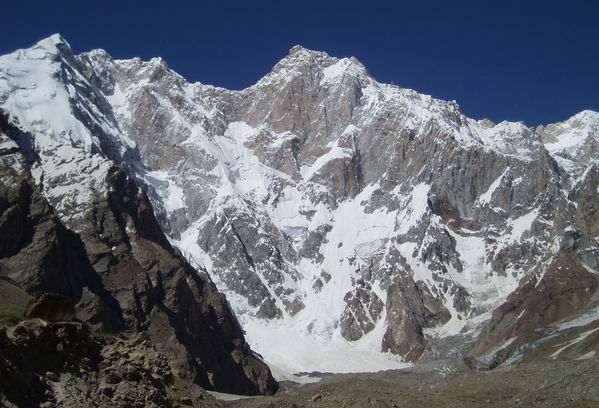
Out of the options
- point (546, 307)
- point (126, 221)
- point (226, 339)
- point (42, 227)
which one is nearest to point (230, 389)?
point (226, 339)

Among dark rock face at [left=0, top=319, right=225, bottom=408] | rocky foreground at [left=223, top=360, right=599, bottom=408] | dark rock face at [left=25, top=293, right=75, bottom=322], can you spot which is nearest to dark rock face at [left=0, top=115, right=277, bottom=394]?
rocky foreground at [left=223, top=360, right=599, bottom=408]

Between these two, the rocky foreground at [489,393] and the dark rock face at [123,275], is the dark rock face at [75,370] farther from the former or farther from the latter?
the dark rock face at [123,275]

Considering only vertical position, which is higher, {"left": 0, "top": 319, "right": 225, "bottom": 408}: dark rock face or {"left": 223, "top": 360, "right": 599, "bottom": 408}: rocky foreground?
{"left": 0, "top": 319, "right": 225, "bottom": 408}: dark rock face

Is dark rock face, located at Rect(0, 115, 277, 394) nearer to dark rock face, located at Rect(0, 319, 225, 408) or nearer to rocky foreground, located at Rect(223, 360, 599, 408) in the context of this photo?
rocky foreground, located at Rect(223, 360, 599, 408)

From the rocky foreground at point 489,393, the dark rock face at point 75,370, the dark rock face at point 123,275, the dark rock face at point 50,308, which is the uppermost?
the dark rock face at point 123,275

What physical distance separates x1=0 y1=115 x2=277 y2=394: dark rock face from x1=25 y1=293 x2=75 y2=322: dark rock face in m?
84.3

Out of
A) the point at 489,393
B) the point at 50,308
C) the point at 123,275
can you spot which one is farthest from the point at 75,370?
the point at 123,275

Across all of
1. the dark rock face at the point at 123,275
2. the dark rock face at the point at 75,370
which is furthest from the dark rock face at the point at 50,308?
the dark rock face at the point at 123,275

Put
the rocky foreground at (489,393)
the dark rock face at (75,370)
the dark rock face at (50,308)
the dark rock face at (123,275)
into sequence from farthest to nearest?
the dark rock face at (123,275)
the rocky foreground at (489,393)
the dark rock face at (50,308)
the dark rock face at (75,370)

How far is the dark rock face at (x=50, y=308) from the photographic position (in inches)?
1184

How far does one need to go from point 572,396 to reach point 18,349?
33014mm

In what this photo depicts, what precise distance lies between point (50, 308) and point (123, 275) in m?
131

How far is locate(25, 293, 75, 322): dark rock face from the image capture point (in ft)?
98.7

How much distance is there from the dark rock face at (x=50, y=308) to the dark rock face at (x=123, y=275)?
84268 millimetres
